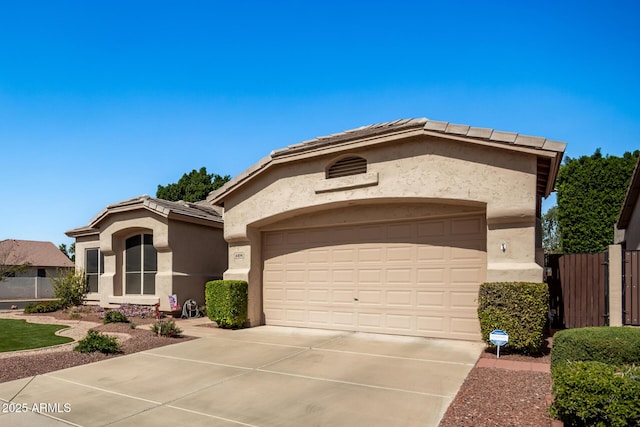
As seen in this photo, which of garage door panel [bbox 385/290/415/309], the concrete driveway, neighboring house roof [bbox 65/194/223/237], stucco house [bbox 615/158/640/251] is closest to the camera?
the concrete driveway

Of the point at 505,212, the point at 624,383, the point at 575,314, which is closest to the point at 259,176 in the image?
the point at 505,212

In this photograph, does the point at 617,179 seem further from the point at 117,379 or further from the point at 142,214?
the point at 117,379

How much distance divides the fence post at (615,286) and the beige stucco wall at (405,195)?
168cm

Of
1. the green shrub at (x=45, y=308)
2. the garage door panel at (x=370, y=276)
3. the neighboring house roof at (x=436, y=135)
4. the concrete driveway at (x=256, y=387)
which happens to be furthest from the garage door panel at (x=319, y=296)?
the green shrub at (x=45, y=308)

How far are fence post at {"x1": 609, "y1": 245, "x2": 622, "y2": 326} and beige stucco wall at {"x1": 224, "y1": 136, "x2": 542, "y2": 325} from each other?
1.68 m

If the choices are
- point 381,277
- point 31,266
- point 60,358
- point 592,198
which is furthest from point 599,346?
point 31,266

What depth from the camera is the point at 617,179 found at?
69.9 feet

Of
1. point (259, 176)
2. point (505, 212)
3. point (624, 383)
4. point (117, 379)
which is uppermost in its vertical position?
point (259, 176)

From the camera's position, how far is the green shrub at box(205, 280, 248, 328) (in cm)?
1252

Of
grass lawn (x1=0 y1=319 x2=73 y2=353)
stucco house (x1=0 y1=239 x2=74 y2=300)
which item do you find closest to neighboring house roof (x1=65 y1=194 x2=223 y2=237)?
grass lawn (x1=0 y1=319 x2=73 y2=353)

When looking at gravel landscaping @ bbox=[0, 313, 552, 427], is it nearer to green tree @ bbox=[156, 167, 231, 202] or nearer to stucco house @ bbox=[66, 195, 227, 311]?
stucco house @ bbox=[66, 195, 227, 311]

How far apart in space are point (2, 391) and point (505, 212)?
933 cm

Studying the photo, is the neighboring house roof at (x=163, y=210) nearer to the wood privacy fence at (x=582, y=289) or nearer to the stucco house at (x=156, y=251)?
the stucco house at (x=156, y=251)

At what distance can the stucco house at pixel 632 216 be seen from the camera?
13954mm
